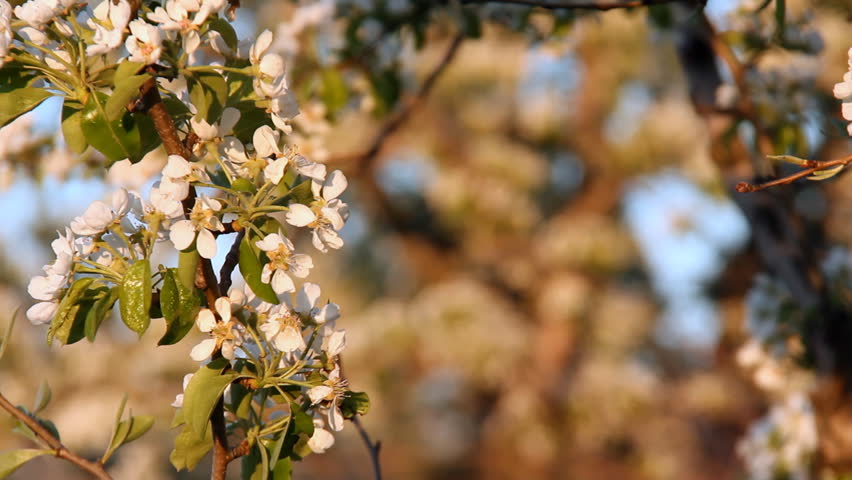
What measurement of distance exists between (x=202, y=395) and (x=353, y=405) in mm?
147

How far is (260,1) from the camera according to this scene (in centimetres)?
589

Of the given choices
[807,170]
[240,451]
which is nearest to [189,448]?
[240,451]

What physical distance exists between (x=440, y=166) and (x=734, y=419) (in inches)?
118

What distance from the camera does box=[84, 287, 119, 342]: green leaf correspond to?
0.67m

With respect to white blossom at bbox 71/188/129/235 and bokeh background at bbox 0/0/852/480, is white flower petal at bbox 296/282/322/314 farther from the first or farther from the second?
bokeh background at bbox 0/0/852/480

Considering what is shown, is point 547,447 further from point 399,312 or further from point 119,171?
point 119,171

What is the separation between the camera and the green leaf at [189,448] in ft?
2.34

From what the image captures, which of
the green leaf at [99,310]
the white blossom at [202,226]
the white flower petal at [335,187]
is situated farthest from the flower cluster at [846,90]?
the green leaf at [99,310]

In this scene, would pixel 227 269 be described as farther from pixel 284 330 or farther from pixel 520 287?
pixel 520 287

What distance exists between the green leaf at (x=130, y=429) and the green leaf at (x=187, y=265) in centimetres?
22

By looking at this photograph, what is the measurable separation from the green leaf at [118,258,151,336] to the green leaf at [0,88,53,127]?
17 cm

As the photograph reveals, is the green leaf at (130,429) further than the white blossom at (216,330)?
Yes

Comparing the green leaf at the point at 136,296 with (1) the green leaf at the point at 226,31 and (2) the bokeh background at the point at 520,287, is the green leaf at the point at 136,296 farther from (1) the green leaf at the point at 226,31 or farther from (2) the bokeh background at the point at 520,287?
(2) the bokeh background at the point at 520,287

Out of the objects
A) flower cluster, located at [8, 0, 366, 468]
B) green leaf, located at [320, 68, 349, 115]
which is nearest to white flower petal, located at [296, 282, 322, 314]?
flower cluster, located at [8, 0, 366, 468]
